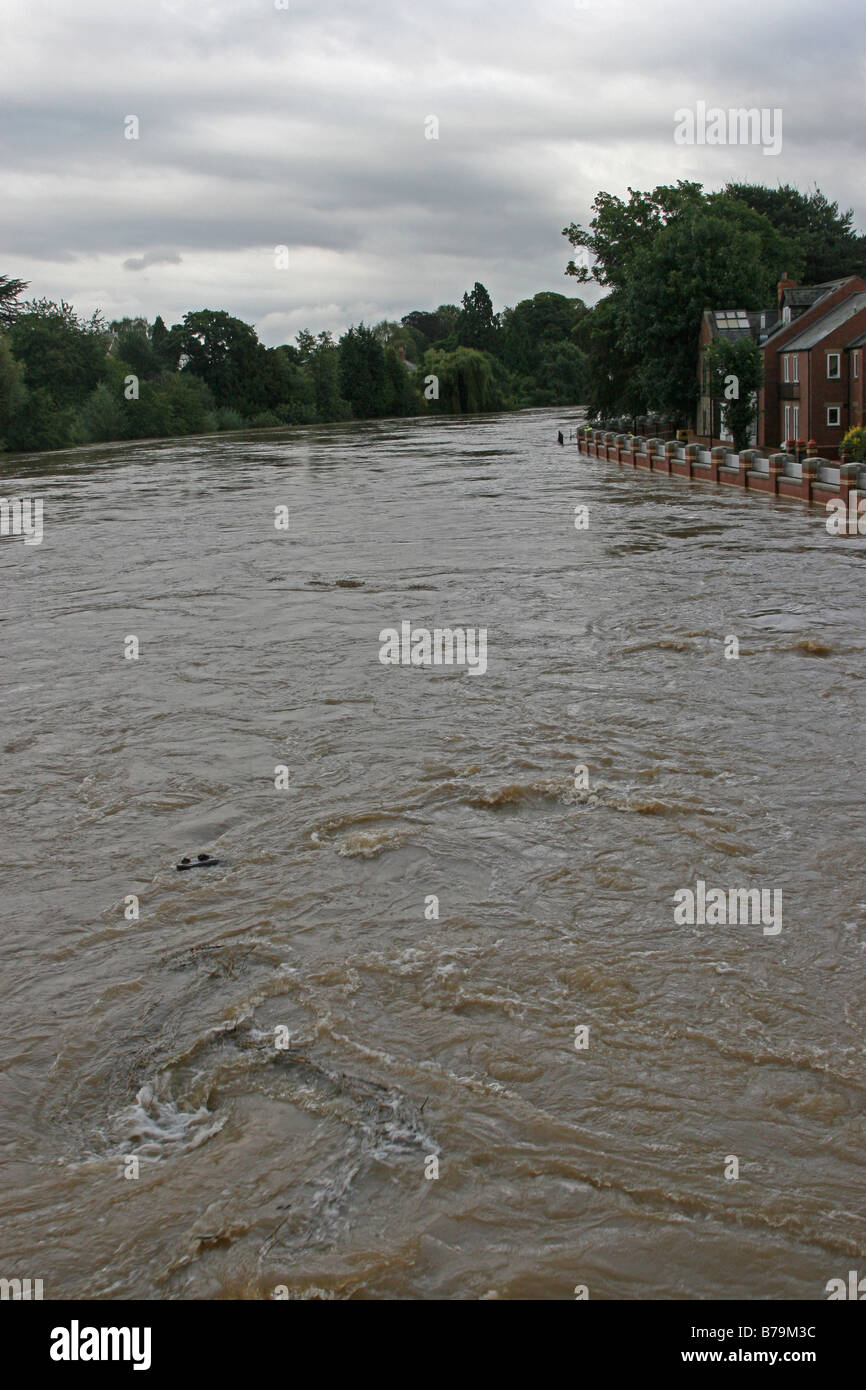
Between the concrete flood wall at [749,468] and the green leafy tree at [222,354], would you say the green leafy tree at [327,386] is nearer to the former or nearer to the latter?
the green leafy tree at [222,354]

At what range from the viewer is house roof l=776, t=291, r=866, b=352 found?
1907 inches

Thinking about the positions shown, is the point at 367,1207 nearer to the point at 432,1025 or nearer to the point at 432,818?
the point at 432,1025

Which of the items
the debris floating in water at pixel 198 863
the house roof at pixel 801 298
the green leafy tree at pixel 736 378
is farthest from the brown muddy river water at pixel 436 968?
the house roof at pixel 801 298

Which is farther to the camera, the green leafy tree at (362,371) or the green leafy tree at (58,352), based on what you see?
the green leafy tree at (362,371)

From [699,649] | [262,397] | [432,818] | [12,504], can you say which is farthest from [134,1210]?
[262,397]

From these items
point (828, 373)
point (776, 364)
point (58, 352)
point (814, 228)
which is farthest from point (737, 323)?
point (58, 352)

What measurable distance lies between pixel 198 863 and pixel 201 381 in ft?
375

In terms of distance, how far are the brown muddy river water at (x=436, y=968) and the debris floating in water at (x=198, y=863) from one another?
10cm

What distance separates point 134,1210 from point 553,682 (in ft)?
29.0

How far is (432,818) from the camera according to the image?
8.95 m

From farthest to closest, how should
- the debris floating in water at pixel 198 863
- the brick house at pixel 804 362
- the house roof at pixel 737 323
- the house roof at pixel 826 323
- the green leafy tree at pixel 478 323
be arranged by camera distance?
the green leafy tree at pixel 478 323
the house roof at pixel 737 323
the house roof at pixel 826 323
the brick house at pixel 804 362
the debris floating in water at pixel 198 863

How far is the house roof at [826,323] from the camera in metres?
48.4

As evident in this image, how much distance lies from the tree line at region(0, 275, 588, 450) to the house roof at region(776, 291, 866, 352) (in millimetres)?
37992

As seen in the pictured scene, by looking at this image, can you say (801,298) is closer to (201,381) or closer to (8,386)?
(8,386)
